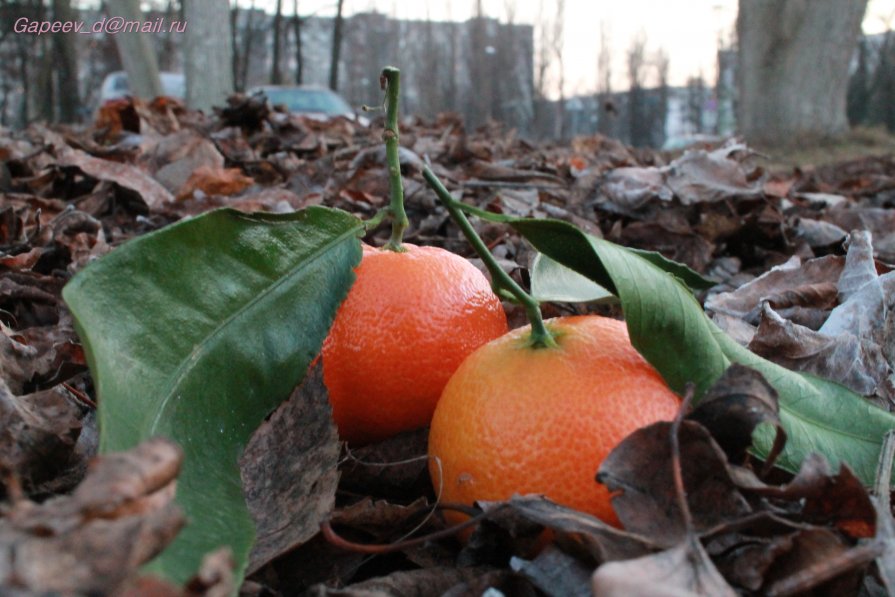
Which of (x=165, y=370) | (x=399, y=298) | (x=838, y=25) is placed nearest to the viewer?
(x=165, y=370)

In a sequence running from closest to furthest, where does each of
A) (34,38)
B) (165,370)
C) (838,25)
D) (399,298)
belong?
(165,370)
(399,298)
(838,25)
(34,38)

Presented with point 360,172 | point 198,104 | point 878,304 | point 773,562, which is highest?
point 198,104

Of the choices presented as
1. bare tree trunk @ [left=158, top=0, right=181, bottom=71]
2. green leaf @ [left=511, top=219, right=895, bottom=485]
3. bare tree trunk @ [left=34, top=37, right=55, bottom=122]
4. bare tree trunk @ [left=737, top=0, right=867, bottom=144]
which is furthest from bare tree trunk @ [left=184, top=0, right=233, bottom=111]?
bare tree trunk @ [left=158, top=0, right=181, bottom=71]

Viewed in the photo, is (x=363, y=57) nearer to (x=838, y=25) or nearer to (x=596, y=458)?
(x=838, y=25)

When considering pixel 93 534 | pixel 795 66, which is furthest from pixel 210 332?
pixel 795 66

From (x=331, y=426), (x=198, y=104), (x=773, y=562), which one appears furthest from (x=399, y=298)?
(x=198, y=104)

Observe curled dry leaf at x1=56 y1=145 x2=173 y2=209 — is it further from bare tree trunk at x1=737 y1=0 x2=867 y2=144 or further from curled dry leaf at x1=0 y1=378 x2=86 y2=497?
bare tree trunk at x1=737 y1=0 x2=867 y2=144

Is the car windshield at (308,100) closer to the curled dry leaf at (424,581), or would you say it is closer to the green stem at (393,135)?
the green stem at (393,135)
